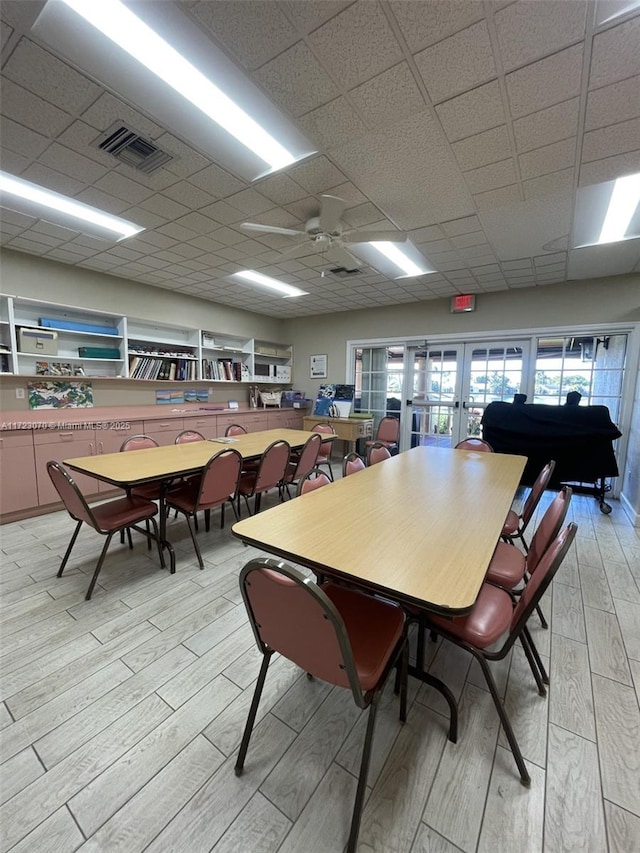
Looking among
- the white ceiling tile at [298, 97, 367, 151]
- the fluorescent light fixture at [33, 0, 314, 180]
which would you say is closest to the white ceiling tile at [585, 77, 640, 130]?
the white ceiling tile at [298, 97, 367, 151]

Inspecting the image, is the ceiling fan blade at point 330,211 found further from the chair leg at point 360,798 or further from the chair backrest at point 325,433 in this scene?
the chair leg at point 360,798

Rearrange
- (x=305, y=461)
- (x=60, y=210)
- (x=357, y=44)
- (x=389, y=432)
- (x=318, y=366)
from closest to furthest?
1. (x=357, y=44)
2. (x=60, y=210)
3. (x=305, y=461)
4. (x=389, y=432)
5. (x=318, y=366)

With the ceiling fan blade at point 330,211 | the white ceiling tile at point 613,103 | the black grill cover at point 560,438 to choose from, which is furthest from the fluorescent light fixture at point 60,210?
the black grill cover at point 560,438

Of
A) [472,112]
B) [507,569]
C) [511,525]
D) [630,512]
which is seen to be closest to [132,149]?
[472,112]

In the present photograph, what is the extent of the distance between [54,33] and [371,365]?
17.5ft

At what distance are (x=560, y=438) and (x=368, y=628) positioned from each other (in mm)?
3715

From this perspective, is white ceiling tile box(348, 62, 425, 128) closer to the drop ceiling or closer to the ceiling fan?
the drop ceiling

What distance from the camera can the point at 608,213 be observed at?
8.68ft

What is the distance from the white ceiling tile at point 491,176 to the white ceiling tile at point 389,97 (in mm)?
734

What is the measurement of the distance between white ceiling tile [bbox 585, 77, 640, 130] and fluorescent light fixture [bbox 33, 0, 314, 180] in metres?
1.45

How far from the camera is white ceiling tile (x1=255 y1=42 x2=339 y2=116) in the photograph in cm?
141

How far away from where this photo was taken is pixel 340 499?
189 centimetres

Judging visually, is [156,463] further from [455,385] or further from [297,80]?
[455,385]

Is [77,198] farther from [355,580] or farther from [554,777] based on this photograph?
[554,777]
